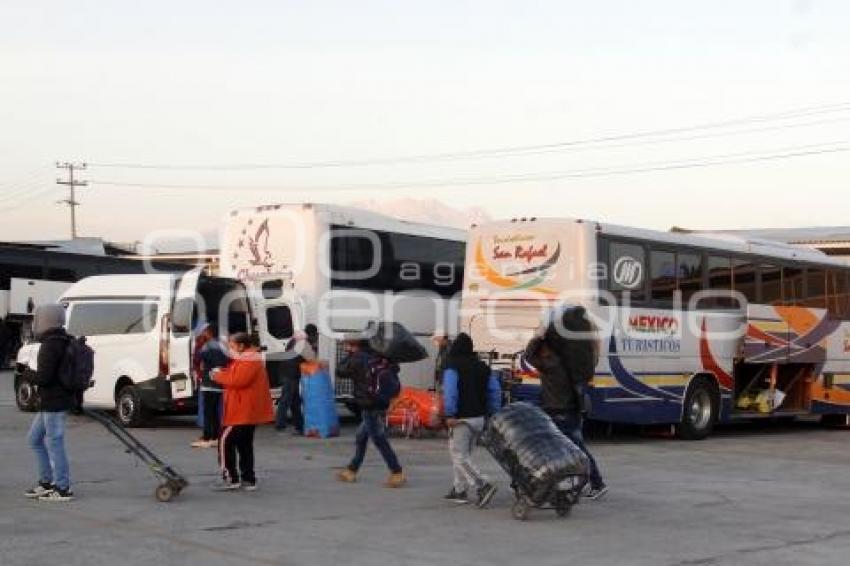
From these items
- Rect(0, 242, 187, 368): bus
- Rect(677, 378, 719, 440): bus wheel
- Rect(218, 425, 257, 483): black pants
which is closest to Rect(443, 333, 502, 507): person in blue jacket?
Rect(218, 425, 257, 483): black pants

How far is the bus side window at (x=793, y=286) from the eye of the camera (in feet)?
66.1

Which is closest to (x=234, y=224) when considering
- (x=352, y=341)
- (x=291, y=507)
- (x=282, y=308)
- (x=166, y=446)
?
(x=282, y=308)

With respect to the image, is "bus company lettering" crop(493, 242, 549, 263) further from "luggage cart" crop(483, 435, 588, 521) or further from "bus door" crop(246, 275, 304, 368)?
"luggage cart" crop(483, 435, 588, 521)

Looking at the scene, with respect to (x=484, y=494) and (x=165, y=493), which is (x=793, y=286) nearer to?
(x=484, y=494)

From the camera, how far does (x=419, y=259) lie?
21.2 meters

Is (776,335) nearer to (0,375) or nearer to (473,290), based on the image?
(473,290)

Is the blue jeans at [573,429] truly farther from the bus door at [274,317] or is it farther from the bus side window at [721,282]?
the bus side window at [721,282]

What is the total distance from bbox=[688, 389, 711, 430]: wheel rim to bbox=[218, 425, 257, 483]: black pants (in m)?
9.60

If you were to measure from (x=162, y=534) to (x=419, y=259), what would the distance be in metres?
13.1

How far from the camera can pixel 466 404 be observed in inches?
406

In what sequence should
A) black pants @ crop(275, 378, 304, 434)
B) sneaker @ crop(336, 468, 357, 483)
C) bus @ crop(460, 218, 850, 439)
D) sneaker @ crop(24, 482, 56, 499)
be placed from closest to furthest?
sneaker @ crop(24, 482, 56, 499) → sneaker @ crop(336, 468, 357, 483) → bus @ crop(460, 218, 850, 439) → black pants @ crop(275, 378, 304, 434)

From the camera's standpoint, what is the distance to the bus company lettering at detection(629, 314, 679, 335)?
17.0 metres

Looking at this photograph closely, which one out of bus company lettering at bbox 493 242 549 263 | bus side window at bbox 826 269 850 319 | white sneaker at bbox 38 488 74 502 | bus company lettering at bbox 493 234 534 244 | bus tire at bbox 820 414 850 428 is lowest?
bus tire at bbox 820 414 850 428

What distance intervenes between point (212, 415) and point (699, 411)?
8.08m
